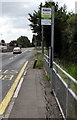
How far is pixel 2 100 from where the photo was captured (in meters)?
7.91

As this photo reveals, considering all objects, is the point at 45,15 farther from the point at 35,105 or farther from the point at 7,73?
the point at 7,73

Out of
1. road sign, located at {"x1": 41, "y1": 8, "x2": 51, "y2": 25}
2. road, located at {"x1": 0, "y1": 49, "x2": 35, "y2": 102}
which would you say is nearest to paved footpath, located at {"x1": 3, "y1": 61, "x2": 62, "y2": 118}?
road, located at {"x1": 0, "y1": 49, "x2": 35, "y2": 102}

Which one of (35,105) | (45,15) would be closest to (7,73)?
(45,15)

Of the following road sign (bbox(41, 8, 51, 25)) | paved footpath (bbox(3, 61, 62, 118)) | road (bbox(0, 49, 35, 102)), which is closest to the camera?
paved footpath (bbox(3, 61, 62, 118))

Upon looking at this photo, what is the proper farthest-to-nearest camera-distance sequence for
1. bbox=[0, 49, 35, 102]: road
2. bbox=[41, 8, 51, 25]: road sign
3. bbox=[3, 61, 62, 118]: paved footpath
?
bbox=[0, 49, 35, 102]: road → bbox=[41, 8, 51, 25]: road sign → bbox=[3, 61, 62, 118]: paved footpath

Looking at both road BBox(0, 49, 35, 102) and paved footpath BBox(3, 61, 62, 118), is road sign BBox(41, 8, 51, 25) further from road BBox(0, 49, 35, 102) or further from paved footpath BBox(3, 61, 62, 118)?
road BBox(0, 49, 35, 102)

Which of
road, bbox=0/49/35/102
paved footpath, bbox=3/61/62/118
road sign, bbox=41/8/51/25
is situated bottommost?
road, bbox=0/49/35/102

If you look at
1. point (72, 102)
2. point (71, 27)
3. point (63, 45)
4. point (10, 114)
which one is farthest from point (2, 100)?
point (63, 45)

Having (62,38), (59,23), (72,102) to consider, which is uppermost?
(59,23)

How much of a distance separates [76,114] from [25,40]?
158945mm

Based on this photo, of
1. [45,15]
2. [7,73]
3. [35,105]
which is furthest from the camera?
[7,73]

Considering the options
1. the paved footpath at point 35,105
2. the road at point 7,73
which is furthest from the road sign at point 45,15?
the road at point 7,73

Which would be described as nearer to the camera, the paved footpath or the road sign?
the paved footpath

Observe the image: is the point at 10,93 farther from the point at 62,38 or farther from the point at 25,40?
the point at 25,40
